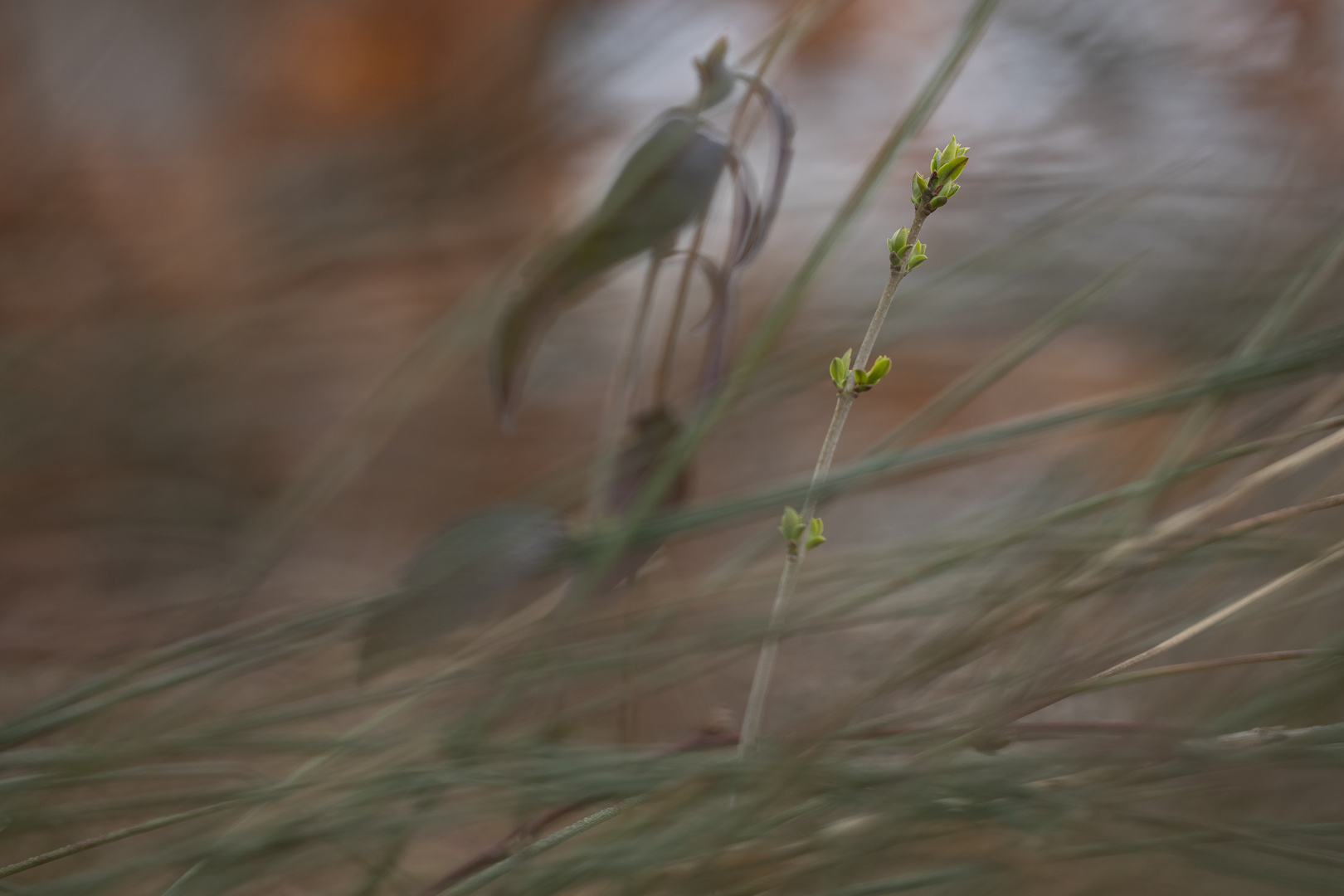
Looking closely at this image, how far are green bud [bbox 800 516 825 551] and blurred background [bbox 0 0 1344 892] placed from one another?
15 cm

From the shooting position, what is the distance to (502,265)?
0.52 metres

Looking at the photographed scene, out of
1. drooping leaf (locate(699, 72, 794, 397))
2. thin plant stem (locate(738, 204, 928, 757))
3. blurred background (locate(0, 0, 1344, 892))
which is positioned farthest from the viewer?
blurred background (locate(0, 0, 1344, 892))

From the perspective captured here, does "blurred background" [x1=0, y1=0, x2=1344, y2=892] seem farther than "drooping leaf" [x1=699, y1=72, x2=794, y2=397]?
Yes

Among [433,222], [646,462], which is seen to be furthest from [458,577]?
[433,222]

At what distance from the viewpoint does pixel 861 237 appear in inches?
32.2

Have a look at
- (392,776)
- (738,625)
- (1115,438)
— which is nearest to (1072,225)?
(1115,438)

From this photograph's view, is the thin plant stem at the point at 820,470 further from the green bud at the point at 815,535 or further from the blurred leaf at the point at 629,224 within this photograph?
the blurred leaf at the point at 629,224

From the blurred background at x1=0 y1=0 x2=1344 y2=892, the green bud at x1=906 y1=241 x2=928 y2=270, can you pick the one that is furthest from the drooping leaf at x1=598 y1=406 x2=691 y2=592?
the green bud at x1=906 y1=241 x2=928 y2=270

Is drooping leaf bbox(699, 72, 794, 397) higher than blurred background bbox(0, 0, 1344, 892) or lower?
lower

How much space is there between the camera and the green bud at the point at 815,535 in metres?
0.26

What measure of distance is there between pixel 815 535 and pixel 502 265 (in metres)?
0.32

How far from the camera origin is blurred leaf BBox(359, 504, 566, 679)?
1.08ft

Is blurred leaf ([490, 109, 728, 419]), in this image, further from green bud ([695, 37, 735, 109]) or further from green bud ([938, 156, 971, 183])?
green bud ([938, 156, 971, 183])

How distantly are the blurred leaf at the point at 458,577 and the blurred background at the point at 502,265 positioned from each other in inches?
4.0
